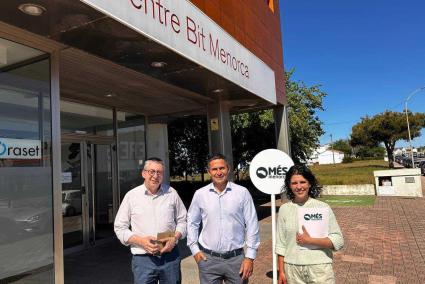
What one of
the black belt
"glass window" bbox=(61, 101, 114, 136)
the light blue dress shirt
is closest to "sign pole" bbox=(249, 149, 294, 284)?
the light blue dress shirt

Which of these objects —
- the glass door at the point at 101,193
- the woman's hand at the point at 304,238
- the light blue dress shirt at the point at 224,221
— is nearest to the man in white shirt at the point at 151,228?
the light blue dress shirt at the point at 224,221

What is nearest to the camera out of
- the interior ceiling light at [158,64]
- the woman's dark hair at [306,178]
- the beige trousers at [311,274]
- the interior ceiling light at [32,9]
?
the beige trousers at [311,274]

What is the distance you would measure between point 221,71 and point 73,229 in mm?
4564

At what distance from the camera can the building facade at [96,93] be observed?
4.75m

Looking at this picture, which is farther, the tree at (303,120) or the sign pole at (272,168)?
the tree at (303,120)

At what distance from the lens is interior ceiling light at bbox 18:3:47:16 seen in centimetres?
424

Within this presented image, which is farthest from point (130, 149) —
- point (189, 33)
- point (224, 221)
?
point (224, 221)

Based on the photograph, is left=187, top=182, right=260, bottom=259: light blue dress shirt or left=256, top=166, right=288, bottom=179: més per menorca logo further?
left=256, top=166, right=288, bottom=179: més per menorca logo

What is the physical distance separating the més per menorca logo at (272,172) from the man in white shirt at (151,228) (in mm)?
1759

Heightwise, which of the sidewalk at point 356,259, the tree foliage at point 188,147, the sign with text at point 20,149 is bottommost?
the sidewalk at point 356,259

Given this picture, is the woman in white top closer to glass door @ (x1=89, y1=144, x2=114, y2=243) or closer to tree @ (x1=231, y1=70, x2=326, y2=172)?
glass door @ (x1=89, y1=144, x2=114, y2=243)

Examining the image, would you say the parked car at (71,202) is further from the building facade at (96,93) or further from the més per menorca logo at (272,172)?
the més per menorca logo at (272,172)

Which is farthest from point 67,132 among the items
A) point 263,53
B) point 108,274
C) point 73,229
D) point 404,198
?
point 404,198

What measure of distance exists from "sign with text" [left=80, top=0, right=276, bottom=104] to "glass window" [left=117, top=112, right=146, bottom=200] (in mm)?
3850
